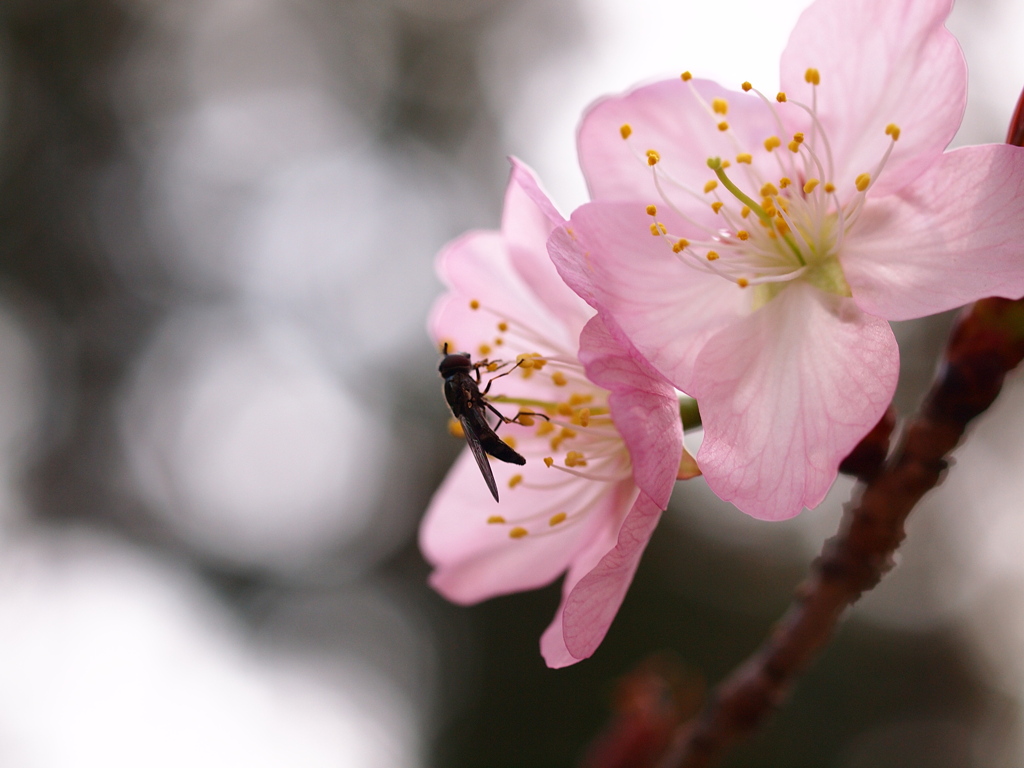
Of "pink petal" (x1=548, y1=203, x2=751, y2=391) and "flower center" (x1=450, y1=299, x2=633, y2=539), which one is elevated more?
"pink petal" (x1=548, y1=203, x2=751, y2=391)

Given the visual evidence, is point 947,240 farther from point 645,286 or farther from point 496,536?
point 496,536

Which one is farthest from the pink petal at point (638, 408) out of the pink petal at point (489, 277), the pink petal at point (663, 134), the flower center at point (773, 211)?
the pink petal at point (489, 277)

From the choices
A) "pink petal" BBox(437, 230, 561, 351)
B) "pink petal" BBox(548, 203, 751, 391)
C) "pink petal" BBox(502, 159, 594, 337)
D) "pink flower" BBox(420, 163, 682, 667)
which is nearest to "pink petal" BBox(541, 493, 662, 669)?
"pink flower" BBox(420, 163, 682, 667)

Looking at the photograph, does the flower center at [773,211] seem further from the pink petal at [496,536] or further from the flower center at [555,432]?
the pink petal at [496,536]

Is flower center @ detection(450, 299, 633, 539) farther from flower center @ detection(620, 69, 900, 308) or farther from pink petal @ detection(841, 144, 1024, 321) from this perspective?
pink petal @ detection(841, 144, 1024, 321)

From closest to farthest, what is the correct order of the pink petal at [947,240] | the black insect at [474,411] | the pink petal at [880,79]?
1. the pink petal at [947,240]
2. the pink petal at [880,79]
3. the black insect at [474,411]

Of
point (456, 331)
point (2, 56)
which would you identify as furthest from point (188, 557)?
point (456, 331)

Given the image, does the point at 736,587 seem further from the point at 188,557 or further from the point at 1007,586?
the point at 188,557
